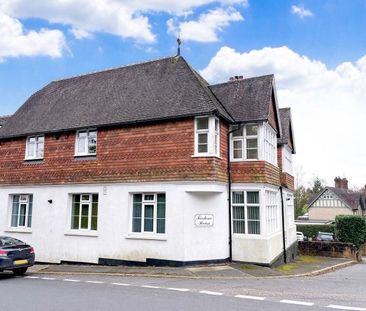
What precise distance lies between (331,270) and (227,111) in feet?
32.2

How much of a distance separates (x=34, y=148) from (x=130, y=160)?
617cm

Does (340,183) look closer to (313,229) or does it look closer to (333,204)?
(333,204)

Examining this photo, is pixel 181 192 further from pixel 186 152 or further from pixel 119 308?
pixel 119 308

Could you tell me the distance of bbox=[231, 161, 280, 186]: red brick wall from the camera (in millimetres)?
15824

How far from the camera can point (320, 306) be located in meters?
8.53

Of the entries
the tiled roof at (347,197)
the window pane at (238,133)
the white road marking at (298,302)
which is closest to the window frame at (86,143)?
the window pane at (238,133)

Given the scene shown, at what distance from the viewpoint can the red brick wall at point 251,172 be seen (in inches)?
623

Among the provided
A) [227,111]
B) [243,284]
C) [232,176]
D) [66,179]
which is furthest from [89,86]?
[243,284]

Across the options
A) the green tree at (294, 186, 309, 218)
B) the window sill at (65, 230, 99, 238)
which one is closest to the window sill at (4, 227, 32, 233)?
the window sill at (65, 230, 99, 238)

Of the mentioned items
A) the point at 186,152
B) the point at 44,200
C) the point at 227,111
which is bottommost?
the point at 44,200

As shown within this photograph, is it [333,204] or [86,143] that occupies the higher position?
[86,143]

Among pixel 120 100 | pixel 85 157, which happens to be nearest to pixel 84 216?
pixel 85 157

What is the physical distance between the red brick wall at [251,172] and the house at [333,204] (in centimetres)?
4974

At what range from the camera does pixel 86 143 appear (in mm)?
17703
